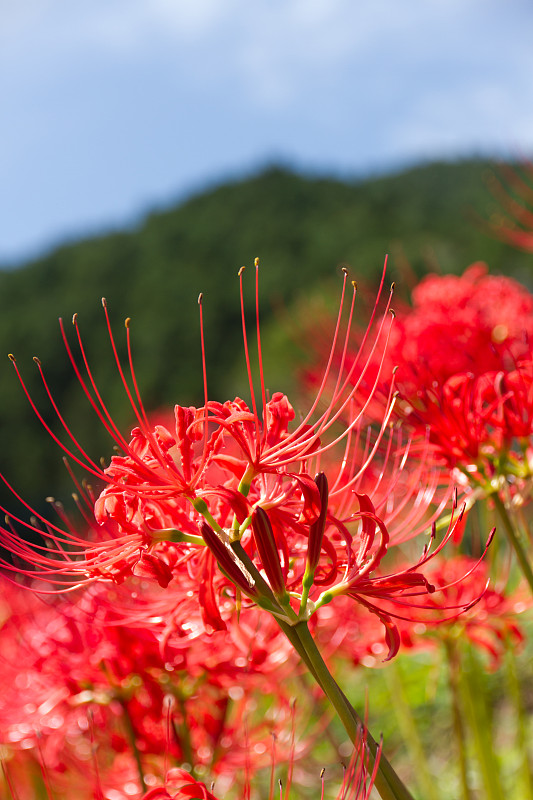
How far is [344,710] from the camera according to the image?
0.80 metres

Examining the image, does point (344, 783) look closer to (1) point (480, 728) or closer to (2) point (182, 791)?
(2) point (182, 791)

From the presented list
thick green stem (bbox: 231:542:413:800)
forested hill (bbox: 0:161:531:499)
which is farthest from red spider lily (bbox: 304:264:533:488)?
forested hill (bbox: 0:161:531:499)

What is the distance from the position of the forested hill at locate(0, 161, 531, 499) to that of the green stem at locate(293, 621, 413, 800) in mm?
12299

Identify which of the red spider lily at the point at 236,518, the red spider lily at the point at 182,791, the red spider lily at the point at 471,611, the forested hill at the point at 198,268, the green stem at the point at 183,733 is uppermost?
the red spider lily at the point at 236,518

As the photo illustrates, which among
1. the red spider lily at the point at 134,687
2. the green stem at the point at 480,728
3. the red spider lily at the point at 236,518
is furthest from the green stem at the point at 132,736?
the green stem at the point at 480,728

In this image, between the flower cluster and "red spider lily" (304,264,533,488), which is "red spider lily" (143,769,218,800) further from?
"red spider lily" (304,264,533,488)

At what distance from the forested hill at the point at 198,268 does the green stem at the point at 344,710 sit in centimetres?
1230

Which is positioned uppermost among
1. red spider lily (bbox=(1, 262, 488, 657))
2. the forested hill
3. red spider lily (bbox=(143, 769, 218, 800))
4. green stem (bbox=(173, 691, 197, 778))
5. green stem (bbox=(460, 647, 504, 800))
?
red spider lily (bbox=(1, 262, 488, 657))

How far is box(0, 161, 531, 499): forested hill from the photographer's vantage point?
16.7 m

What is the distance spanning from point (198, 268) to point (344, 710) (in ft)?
72.9

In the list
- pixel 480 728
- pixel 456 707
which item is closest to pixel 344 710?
pixel 456 707

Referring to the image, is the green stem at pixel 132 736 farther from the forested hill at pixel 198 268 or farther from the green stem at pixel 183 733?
the forested hill at pixel 198 268

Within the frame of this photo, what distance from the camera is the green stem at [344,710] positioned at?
0.80m

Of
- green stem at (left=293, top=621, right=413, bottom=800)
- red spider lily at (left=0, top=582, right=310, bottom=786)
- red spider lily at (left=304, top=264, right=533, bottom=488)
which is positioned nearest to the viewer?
green stem at (left=293, top=621, right=413, bottom=800)
